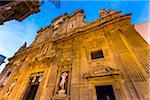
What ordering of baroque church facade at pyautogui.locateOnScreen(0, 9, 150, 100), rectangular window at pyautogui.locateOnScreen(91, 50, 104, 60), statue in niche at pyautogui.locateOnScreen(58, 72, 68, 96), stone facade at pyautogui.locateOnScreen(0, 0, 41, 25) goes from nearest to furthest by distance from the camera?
baroque church facade at pyautogui.locateOnScreen(0, 9, 150, 100) → statue in niche at pyautogui.locateOnScreen(58, 72, 68, 96) → rectangular window at pyautogui.locateOnScreen(91, 50, 104, 60) → stone facade at pyautogui.locateOnScreen(0, 0, 41, 25)

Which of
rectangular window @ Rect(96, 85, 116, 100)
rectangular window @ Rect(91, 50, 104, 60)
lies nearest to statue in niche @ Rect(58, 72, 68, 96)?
rectangular window @ Rect(96, 85, 116, 100)

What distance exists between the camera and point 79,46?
33.9 ft

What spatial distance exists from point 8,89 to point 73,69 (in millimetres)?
7095

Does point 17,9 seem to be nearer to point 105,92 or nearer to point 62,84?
point 62,84

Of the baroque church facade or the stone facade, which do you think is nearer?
the baroque church facade

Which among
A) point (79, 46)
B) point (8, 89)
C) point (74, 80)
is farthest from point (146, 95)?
point (8, 89)

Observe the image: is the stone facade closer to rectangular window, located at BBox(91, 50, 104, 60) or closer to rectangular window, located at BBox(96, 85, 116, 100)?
rectangular window, located at BBox(91, 50, 104, 60)

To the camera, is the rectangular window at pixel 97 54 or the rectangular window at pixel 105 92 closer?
the rectangular window at pixel 105 92

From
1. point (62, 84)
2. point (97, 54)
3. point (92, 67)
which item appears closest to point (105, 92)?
point (92, 67)

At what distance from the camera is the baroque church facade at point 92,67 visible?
622 cm

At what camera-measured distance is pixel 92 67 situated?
309 inches

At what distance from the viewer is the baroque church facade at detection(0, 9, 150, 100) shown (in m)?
6.22

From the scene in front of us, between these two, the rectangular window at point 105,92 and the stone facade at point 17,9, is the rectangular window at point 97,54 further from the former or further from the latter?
the stone facade at point 17,9

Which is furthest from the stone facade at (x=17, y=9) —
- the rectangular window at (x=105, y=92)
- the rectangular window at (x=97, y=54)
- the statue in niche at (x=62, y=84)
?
the rectangular window at (x=105, y=92)
